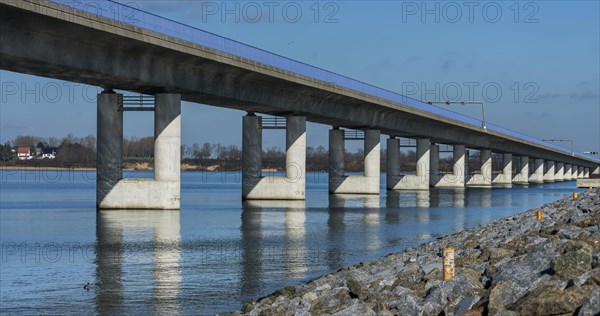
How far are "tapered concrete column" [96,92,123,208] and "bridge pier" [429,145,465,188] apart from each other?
73335mm

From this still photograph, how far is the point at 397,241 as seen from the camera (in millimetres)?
36656

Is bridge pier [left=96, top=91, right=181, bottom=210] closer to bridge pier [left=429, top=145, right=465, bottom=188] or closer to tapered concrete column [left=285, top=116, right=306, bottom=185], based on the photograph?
tapered concrete column [left=285, top=116, right=306, bottom=185]

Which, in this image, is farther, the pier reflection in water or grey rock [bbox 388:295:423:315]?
the pier reflection in water

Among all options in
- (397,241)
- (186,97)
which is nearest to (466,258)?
(397,241)

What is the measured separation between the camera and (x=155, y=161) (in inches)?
2096

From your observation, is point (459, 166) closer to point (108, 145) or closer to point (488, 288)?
point (108, 145)

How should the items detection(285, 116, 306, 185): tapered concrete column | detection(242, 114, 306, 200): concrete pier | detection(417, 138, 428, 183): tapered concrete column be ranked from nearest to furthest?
detection(242, 114, 306, 200): concrete pier → detection(285, 116, 306, 185): tapered concrete column → detection(417, 138, 428, 183): tapered concrete column

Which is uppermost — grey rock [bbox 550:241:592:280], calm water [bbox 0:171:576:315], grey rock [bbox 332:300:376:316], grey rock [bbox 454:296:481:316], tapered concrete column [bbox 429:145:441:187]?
tapered concrete column [bbox 429:145:441:187]

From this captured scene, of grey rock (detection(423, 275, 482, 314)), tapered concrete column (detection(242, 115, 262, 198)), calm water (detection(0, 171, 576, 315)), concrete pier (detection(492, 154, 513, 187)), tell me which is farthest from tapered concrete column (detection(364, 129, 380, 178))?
grey rock (detection(423, 275, 482, 314))

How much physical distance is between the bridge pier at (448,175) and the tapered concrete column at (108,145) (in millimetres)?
73335

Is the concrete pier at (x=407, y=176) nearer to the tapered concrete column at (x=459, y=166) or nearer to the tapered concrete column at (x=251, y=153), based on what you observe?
the tapered concrete column at (x=459, y=166)

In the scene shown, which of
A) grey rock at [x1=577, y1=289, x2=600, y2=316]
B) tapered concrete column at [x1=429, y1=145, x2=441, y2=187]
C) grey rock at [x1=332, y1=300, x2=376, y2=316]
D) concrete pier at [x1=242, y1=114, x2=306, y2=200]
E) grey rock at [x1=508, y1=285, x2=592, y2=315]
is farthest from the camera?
tapered concrete column at [x1=429, y1=145, x2=441, y2=187]

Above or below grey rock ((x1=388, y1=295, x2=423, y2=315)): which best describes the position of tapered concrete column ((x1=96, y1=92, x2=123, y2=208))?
above

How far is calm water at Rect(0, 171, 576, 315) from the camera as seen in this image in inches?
834
